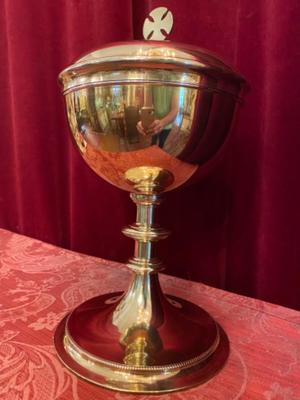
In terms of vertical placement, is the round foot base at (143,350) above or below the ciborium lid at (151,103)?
below

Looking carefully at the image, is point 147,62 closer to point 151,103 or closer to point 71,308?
point 151,103

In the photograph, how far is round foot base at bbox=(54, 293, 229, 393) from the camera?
0.45 m

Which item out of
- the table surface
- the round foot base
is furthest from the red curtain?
the round foot base

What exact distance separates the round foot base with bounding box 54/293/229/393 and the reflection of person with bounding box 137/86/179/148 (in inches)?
10.8

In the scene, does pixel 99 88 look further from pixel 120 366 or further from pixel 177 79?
pixel 120 366

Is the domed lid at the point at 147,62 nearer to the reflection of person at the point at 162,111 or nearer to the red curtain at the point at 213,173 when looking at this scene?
the reflection of person at the point at 162,111

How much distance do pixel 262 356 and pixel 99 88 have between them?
0.43 m

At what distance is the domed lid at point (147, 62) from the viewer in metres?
0.39

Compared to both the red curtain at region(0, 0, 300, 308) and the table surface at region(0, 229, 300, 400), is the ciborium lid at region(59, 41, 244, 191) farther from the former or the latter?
the table surface at region(0, 229, 300, 400)

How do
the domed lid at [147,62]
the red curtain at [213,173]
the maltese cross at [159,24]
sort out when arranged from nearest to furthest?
the domed lid at [147,62]
the maltese cross at [159,24]
the red curtain at [213,173]

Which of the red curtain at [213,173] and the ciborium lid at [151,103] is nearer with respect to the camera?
the ciborium lid at [151,103]

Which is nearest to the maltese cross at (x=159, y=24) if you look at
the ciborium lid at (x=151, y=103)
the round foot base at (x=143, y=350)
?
the ciborium lid at (x=151, y=103)

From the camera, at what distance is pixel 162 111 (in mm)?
410

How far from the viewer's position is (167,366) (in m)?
0.46
